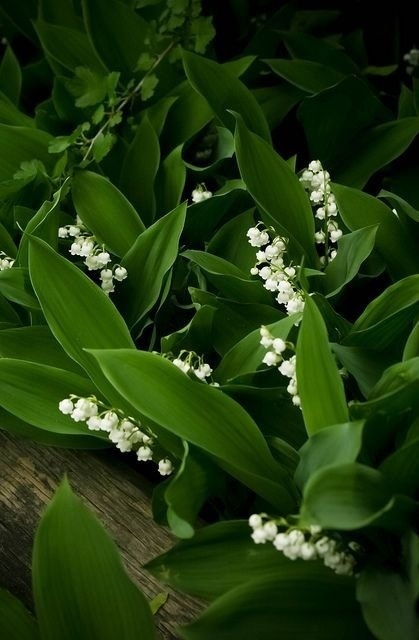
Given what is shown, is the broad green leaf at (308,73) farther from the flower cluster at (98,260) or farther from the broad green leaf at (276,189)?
the flower cluster at (98,260)

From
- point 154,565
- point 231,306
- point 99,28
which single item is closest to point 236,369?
point 231,306

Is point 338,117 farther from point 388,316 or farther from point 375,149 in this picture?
point 388,316

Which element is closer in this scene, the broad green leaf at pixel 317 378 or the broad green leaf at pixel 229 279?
the broad green leaf at pixel 317 378

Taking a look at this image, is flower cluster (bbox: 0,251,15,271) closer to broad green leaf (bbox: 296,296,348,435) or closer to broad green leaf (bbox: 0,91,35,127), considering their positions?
broad green leaf (bbox: 0,91,35,127)

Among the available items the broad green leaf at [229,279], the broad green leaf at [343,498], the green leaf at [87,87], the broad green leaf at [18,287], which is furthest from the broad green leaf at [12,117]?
the broad green leaf at [343,498]

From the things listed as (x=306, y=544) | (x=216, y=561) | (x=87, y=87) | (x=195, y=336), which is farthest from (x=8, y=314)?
(x=306, y=544)

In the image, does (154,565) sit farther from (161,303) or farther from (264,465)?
(161,303)
